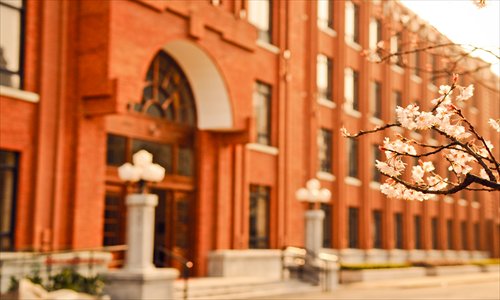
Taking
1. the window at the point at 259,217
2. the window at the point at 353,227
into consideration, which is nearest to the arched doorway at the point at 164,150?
the window at the point at 259,217

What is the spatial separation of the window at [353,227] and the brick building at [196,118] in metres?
0.11

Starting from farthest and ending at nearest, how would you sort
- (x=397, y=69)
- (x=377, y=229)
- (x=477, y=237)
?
(x=477, y=237) < (x=397, y=69) < (x=377, y=229)

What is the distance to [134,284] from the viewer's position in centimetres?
1875

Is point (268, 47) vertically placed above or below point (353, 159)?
above

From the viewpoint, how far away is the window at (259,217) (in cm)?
2814

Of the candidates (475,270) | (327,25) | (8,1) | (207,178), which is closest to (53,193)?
(8,1)

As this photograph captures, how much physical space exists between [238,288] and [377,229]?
18.0 metres

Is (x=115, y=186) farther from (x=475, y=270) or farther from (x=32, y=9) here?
(x=475, y=270)

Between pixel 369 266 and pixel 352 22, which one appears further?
pixel 352 22

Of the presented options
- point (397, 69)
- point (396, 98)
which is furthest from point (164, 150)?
point (397, 69)

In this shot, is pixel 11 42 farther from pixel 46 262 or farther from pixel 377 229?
pixel 377 229

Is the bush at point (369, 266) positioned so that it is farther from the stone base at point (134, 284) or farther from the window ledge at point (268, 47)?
the stone base at point (134, 284)

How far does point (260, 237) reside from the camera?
93.5 ft

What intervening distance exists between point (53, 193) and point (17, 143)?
58.0 inches
